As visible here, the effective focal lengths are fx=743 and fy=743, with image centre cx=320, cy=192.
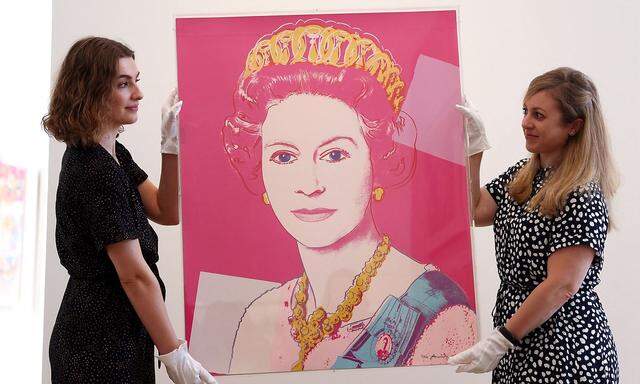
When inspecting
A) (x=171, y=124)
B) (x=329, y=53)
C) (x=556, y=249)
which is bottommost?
(x=556, y=249)

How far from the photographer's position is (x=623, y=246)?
3.31 m

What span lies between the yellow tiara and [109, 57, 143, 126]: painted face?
52 cm

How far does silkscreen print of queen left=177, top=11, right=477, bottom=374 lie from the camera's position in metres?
2.36

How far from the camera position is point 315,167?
239 centimetres

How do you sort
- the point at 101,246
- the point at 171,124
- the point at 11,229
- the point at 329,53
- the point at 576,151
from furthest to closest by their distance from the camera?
the point at 11,229 < the point at 329,53 < the point at 171,124 < the point at 576,151 < the point at 101,246

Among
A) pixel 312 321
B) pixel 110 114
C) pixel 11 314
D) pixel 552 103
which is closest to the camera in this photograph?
pixel 110 114

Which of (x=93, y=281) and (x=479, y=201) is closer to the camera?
(x=93, y=281)

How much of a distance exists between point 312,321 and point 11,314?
6.94 feet

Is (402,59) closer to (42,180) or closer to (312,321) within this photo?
(312,321)

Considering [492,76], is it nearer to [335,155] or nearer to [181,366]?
[335,155]

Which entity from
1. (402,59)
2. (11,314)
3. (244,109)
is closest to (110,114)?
(244,109)

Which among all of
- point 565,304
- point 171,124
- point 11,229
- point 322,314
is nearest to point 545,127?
point 565,304

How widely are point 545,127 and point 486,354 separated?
65cm

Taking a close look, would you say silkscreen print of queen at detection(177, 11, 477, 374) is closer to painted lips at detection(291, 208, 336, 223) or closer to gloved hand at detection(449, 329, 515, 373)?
painted lips at detection(291, 208, 336, 223)
